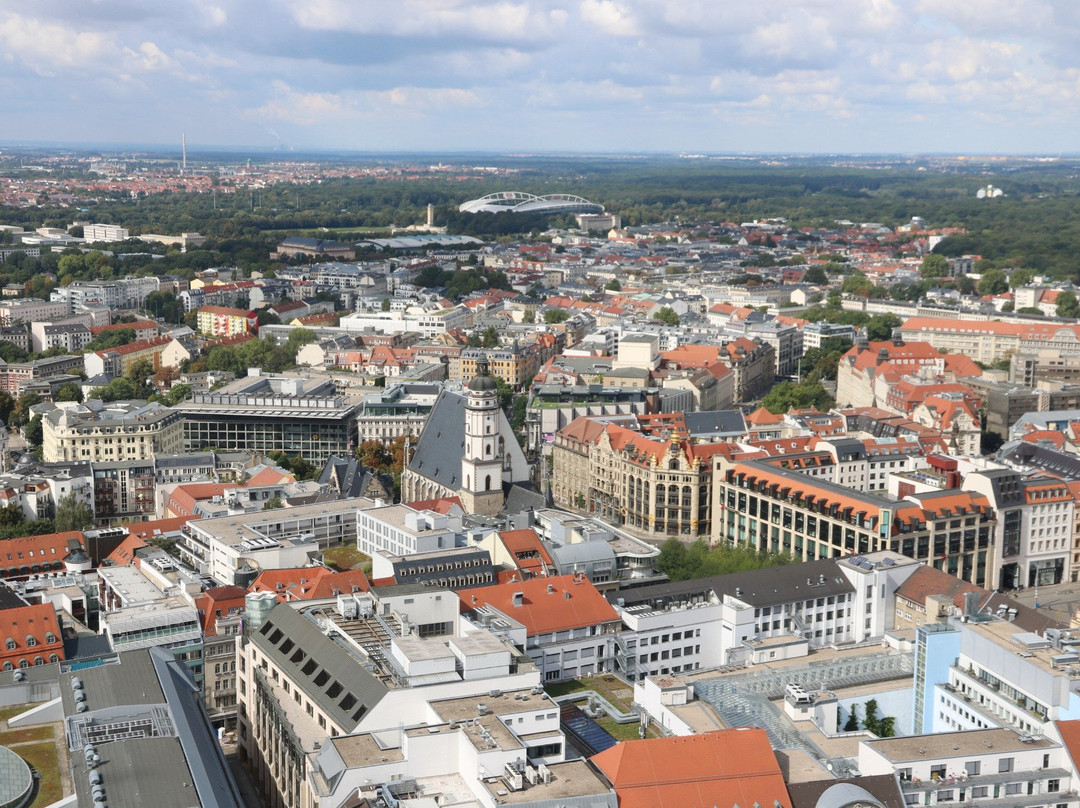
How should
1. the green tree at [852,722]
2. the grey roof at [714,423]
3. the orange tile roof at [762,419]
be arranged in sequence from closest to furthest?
the green tree at [852,722] → the grey roof at [714,423] → the orange tile roof at [762,419]

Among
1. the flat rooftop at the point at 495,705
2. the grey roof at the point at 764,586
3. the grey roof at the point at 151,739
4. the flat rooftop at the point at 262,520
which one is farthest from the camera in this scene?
the flat rooftop at the point at 262,520

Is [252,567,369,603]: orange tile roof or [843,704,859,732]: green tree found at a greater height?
[252,567,369,603]: orange tile roof

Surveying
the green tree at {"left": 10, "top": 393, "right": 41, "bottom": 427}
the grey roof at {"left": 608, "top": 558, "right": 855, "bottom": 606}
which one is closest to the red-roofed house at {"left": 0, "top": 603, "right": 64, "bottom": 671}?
the grey roof at {"left": 608, "top": 558, "right": 855, "bottom": 606}

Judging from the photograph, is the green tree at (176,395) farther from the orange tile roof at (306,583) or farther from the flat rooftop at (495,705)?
the flat rooftop at (495,705)

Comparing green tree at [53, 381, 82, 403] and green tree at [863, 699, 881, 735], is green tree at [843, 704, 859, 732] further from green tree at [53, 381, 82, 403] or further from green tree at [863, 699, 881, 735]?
green tree at [53, 381, 82, 403]

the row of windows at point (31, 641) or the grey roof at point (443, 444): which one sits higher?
the grey roof at point (443, 444)

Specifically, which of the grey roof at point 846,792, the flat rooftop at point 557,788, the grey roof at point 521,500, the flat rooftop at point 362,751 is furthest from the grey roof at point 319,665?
the grey roof at point 521,500

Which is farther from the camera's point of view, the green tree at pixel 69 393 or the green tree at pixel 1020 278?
the green tree at pixel 1020 278
